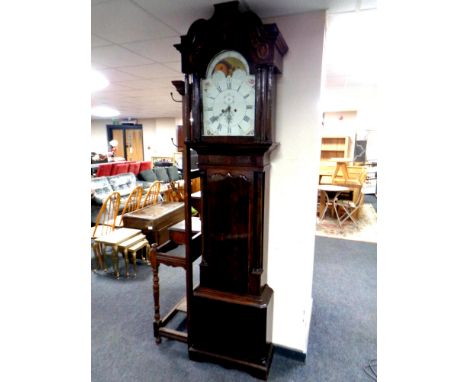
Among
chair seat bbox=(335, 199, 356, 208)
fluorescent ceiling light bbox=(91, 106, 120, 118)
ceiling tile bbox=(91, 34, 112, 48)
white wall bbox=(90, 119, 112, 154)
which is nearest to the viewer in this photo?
ceiling tile bbox=(91, 34, 112, 48)

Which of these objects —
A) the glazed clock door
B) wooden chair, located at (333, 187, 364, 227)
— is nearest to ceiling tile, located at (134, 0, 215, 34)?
the glazed clock door

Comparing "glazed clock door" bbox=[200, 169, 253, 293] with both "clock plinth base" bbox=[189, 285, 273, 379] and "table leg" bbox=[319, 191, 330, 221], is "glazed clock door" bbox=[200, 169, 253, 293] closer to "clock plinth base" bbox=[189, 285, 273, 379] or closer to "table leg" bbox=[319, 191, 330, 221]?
"clock plinth base" bbox=[189, 285, 273, 379]

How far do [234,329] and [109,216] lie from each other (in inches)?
108

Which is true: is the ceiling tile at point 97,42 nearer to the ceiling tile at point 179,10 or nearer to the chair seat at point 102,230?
the ceiling tile at point 179,10

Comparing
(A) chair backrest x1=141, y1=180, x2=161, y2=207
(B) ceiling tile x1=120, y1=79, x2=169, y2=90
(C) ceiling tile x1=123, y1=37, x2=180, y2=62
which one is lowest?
(A) chair backrest x1=141, y1=180, x2=161, y2=207

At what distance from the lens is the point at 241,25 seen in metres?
1.40

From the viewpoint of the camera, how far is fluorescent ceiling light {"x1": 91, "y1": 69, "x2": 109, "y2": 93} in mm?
3132

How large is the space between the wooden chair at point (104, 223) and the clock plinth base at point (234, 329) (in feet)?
6.49

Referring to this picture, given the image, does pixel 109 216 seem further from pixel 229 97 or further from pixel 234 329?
pixel 229 97

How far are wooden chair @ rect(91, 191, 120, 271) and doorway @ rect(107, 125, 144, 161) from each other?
7.77 metres

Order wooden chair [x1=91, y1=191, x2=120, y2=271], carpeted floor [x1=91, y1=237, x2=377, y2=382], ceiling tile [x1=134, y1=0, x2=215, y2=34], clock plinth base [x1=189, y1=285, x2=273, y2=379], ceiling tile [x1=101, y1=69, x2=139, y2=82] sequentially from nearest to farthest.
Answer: ceiling tile [x1=134, y1=0, x2=215, y2=34]
clock plinth base [x1=189, y1=285, x2=273, y2=379]
carpeted floor [x1=91, y1=237, x2=377, y2=382]
ceiling tile [x1=101, y1=69, x2=139, y2=82]
wooden chair [x1=91, y1=191, x2=120, y2=271]

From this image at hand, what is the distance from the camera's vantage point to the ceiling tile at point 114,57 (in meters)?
2.19
